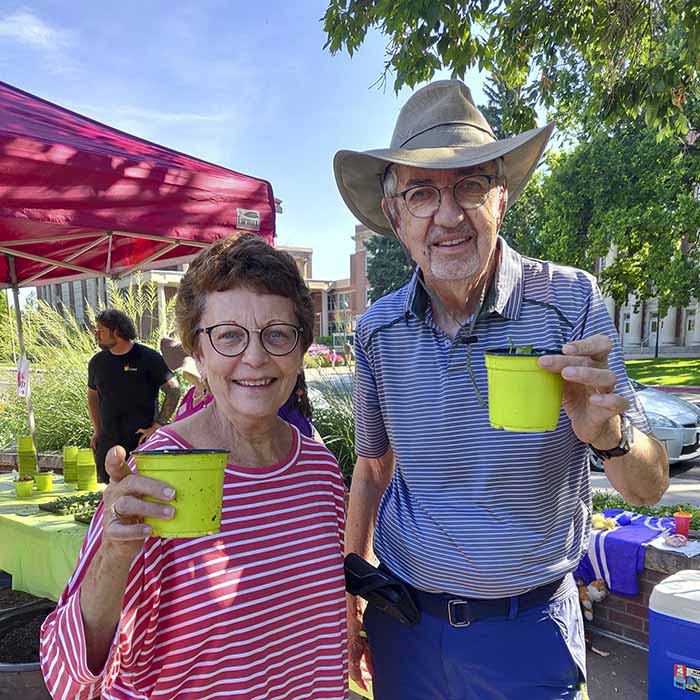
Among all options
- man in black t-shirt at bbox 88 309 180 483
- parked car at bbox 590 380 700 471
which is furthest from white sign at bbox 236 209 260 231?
parked car at bbox 590 380 700 471

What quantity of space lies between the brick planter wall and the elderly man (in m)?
1.96

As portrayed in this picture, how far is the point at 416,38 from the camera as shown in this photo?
4.11 m

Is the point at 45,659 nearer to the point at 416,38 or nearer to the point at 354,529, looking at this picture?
the point at 354,529

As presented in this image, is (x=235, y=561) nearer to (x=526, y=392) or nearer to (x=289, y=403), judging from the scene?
(x=526, y=392)

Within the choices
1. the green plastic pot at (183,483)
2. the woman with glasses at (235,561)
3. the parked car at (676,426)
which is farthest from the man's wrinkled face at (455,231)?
the parked car at (676,426)

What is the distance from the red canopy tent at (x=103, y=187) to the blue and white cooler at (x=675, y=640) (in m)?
3.25

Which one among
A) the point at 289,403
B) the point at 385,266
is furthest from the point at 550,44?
the point at 385,266

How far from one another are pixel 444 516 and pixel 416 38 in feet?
12.4

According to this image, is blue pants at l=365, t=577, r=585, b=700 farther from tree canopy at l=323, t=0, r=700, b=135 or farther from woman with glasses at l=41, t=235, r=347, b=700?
tree canopy at l=323, t=0, r=700, b=135

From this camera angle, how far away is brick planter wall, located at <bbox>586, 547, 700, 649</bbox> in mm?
3135

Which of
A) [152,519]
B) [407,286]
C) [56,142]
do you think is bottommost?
[152,519]

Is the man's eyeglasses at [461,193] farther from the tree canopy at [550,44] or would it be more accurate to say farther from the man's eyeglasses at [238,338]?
the tree canopy at [550,44]

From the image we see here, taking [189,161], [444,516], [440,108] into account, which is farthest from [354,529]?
[189,161]

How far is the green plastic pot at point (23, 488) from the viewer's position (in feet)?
12.9
